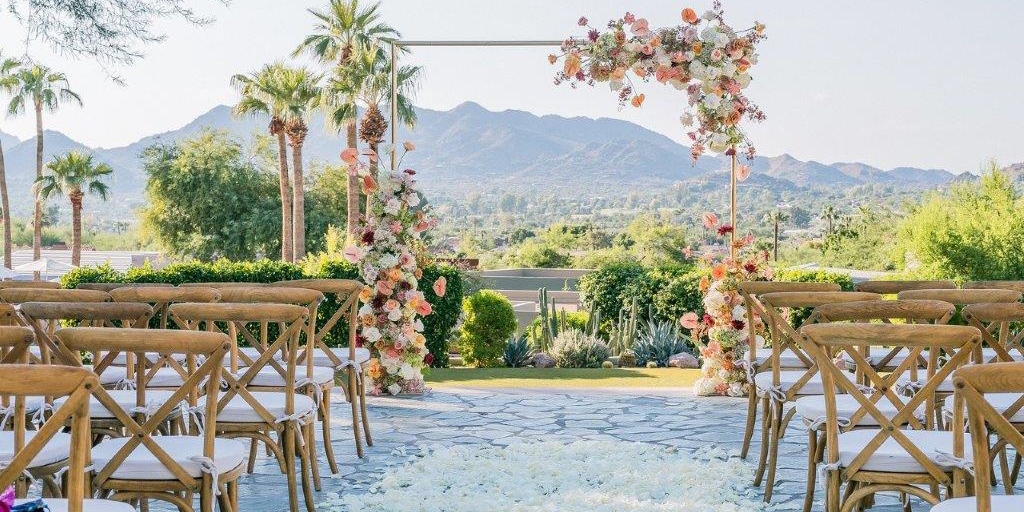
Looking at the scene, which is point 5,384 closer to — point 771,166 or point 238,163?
Result: point 238,163

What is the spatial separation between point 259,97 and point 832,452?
101 feet

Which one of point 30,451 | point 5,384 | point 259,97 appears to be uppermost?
point 259,97

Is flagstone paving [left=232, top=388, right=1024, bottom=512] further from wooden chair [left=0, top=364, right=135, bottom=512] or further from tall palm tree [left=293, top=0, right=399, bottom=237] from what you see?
tall palm tree [left=293, top=0, right=399, bottom=237]

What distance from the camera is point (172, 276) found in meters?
11.0

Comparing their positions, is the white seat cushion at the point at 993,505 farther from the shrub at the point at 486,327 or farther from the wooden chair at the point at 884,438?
the shrub at the point at 486,327

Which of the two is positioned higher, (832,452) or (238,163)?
(238,163)

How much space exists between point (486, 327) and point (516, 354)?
0.48m

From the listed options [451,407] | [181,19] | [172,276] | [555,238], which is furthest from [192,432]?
[555,238]

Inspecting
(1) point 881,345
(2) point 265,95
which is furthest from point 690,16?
(2) point 265,95

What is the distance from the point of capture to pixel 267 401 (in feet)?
14.6

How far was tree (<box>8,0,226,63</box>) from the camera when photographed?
28.9 feet

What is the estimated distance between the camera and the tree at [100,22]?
8.82 m

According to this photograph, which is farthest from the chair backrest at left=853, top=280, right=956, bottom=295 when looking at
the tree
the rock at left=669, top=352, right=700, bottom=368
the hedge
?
the tree

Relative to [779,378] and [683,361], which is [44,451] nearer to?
[779,378]
